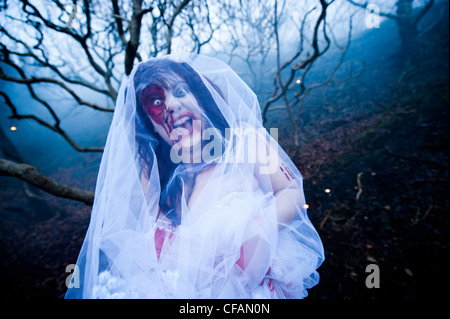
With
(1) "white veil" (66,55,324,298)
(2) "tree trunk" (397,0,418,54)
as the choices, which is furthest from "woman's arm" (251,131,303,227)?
(2) "tree trunk" (397,0,418,54)

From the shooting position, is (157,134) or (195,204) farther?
(157,134)

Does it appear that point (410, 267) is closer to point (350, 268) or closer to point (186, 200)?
point (350, 268)

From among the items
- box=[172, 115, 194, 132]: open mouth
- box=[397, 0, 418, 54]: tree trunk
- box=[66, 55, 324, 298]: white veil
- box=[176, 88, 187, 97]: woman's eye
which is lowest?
box=[66, 55, 324, 298]: white veil

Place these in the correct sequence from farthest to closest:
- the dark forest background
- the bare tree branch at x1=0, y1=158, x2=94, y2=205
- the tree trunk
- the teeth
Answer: the tree trunk → the dark forest background → the bare tree branch at x1=0, y1=158, x2=94, y2=205 → the teeth

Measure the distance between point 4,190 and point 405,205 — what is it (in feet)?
55.5

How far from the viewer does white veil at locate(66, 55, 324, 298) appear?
1162mm

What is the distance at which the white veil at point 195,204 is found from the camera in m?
1.16

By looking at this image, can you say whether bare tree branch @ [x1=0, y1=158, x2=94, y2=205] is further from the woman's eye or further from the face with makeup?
the woman's eye

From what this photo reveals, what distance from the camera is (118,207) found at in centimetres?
136

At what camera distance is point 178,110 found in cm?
146

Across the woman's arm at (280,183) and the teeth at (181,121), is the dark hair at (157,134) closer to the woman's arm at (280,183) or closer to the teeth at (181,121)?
the teeth at (181,121)

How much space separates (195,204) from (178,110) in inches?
32.1

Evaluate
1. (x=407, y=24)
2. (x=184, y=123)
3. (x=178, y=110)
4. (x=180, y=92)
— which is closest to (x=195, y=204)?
(x=184, y=123)

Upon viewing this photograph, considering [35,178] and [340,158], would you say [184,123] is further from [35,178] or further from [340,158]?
[340,158]
